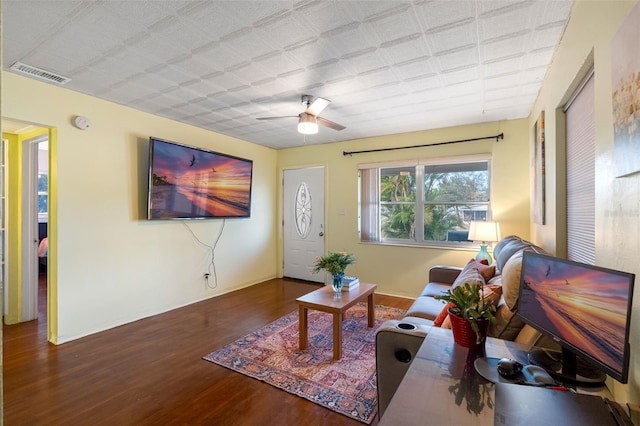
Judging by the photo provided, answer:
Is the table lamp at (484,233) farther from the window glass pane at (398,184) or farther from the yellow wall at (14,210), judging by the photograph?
the yellow wall at (14,210)

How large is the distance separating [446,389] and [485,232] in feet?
9.41

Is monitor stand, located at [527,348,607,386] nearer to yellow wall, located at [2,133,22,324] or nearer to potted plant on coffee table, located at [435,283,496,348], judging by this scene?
potted plant on coffee table, located at [435,283,496,348]

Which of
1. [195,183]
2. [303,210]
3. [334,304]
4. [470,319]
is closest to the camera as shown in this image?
[470,319]

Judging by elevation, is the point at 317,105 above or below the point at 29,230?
A: above

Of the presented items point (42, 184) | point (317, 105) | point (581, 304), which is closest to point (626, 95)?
point (581, 304)

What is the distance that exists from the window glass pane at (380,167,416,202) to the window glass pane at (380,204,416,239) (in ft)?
0.39

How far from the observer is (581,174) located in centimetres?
210

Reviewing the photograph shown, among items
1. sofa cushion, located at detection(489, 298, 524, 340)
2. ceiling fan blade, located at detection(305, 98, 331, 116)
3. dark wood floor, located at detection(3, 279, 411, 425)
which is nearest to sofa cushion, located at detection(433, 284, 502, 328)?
sofa cushion, located at detection(489, 298, 524, 340)

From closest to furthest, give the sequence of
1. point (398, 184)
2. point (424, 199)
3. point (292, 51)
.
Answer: point (292, 51)
point (424, 199)
point (398, 184)

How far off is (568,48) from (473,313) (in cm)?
177

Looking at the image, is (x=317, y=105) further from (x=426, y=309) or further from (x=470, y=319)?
(x=470, y=319)

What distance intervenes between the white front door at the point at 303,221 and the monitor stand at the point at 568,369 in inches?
159

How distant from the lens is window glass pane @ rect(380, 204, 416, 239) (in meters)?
4.74

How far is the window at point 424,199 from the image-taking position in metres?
4.32
